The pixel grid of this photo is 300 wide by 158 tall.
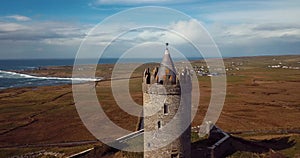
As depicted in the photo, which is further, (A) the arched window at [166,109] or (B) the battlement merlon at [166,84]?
(A) the arched window at [166,109]

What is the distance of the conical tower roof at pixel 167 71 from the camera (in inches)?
680

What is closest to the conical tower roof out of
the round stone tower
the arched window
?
the round stone tower

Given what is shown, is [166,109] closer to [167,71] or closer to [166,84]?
[166,84]

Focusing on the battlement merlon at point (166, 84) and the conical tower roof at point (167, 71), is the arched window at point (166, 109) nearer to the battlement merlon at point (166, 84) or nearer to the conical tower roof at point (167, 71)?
the battlement merlon at point (166, 84)

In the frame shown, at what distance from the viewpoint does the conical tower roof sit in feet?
56.6

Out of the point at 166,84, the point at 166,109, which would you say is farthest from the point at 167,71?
the point at 166,109

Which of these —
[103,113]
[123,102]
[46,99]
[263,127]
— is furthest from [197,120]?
[46,99]

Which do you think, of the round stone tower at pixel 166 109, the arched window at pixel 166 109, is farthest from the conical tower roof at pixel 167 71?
the arched window at pixel 166 109

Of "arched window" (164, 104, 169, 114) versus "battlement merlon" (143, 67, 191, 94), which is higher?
"battlement merlon" (143, 67, 191, 94)

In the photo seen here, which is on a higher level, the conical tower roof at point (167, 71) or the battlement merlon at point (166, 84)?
the conical tower roof at point (167, 71)

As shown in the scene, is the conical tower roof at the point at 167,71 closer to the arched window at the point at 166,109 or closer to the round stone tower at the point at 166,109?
the round stone tower at the point at 166,109

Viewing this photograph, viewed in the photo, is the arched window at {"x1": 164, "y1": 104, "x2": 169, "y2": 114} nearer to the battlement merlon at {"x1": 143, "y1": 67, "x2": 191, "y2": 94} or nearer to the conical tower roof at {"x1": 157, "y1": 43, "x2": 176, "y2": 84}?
the battlement merlon at {"x1": 143, "y1": 67, "x2": 191, "y2": 94}

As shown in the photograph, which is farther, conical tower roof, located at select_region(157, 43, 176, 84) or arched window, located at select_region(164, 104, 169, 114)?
arched window, located at select_region(164, 104, 169, 114)

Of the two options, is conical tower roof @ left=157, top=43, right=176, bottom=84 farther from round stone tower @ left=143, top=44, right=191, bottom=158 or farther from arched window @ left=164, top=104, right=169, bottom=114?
arched window @ left=164, top=104, right=169, bottom=114
